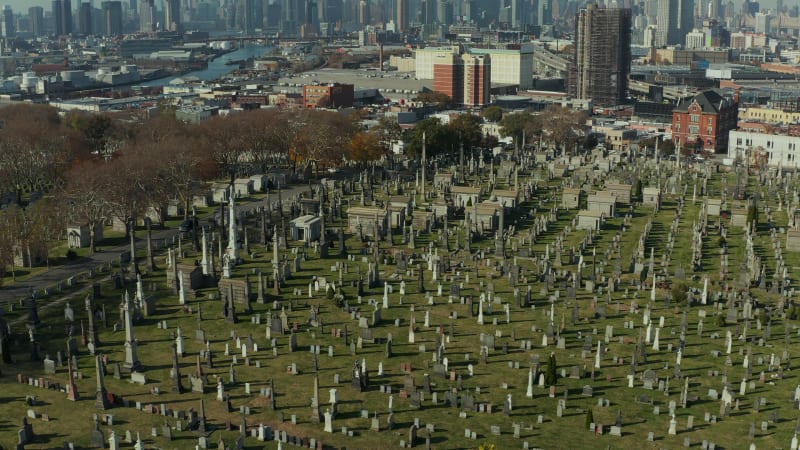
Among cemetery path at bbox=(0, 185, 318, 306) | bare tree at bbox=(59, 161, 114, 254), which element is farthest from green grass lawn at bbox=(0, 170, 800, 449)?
bare tree at bbox=(59, 161, 114, 254)

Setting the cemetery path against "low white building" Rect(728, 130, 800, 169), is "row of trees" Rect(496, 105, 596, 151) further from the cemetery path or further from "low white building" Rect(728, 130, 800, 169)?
the cemetery path

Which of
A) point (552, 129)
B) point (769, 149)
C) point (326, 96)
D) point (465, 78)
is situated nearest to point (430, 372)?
point (552, 129)

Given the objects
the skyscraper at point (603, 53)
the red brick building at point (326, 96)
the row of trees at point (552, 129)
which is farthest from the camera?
the skyscraper at point (603, 53)

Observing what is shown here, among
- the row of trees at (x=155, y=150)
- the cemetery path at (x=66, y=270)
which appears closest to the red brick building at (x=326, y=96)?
the row of trees at (x=155, y=150)

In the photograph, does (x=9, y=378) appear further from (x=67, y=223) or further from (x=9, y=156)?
(x=9, y=156)

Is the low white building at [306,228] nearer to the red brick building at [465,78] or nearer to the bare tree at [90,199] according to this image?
the bare tree at [90,199]

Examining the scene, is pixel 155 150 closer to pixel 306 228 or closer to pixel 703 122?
pixel 306 228

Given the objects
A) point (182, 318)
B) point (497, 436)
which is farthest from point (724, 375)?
point (182, 318)
